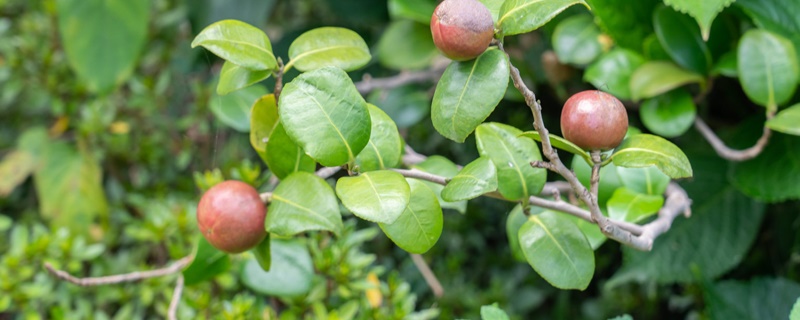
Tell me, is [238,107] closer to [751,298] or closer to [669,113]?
[669,113]

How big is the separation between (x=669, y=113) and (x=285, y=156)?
1.59ft

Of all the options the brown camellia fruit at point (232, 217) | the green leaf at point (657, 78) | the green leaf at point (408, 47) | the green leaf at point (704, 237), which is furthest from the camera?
the green leaf at point (408, 47)

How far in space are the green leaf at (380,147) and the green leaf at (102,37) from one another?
2.67 feet

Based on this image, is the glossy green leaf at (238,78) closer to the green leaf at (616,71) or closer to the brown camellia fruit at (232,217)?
the brown camellia fruit at (232,217)

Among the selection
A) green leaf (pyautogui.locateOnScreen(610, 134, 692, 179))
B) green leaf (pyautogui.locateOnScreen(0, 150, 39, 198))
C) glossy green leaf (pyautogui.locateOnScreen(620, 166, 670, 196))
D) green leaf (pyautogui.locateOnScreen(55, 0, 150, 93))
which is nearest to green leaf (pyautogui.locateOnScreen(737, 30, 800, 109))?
glossy green leaf (pyautogui.locateOnScreen(620, 166, 670, 196))

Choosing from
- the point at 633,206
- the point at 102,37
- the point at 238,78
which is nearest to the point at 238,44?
the point at 238,78

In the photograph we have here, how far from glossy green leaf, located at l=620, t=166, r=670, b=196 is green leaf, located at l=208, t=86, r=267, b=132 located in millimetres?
450

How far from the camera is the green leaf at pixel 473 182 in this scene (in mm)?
488

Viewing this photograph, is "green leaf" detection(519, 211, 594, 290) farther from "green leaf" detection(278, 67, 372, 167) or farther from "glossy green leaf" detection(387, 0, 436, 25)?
"glossy green leaf" detection(387, 0, 436, 25)

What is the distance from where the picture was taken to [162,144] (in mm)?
1357

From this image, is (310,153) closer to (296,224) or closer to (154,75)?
(296,224)

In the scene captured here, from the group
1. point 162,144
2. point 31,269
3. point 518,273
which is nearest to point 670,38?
point 518,273

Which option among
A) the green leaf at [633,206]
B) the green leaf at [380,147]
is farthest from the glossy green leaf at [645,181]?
the green leaf at [380,147]

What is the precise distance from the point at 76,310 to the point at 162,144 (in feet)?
1.55
